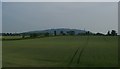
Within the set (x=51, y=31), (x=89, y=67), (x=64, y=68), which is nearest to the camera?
(x=64, y=68)

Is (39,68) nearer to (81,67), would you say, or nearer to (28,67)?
(28,67)

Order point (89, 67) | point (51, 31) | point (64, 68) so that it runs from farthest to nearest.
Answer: point (51, 31)
point (89, 67)
point (64, 68)

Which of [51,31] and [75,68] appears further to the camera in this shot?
[51,31]

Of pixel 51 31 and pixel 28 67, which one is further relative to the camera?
pixel 51 31

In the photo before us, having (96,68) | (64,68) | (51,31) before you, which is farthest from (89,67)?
(51,31)

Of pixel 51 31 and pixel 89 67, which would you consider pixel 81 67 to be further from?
pixel 51 31

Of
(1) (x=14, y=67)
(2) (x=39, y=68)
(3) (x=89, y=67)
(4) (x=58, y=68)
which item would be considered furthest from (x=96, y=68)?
(1) (x=14, y=67)

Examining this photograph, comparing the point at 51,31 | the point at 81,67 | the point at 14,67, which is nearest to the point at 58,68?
the point at 81,67
